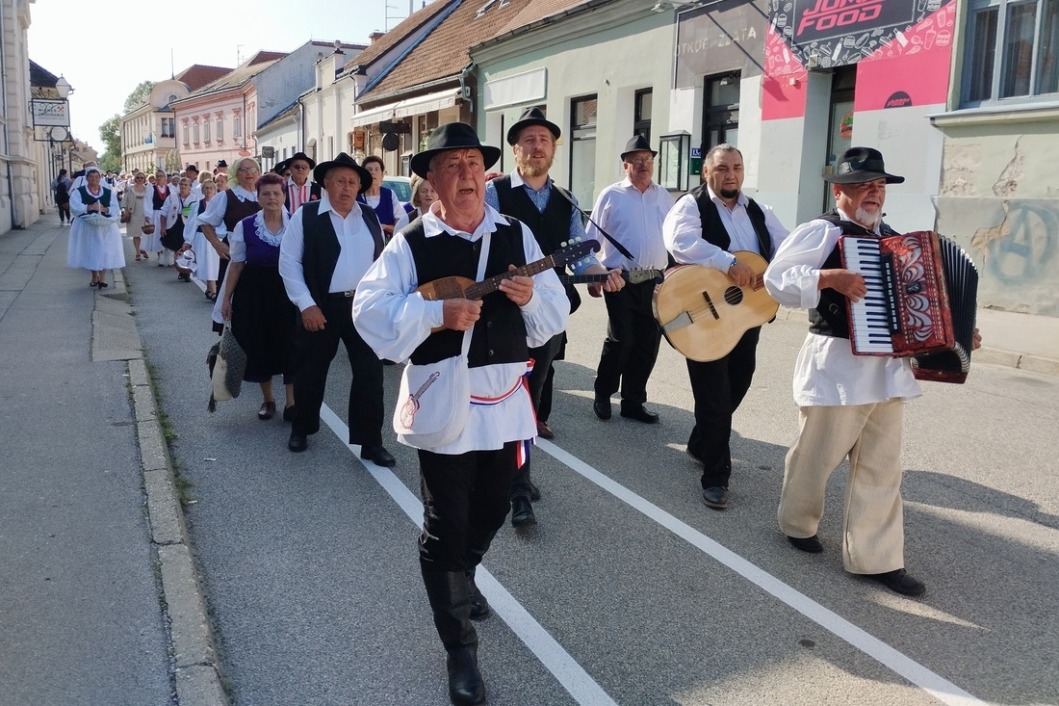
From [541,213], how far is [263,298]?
8.37 feet

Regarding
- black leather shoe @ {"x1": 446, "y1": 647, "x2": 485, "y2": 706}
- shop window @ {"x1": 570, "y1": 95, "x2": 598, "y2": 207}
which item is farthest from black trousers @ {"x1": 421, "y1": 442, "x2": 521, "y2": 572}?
shop window @ {"x1": 570, "y1": 95, "x2": 598, "y2": 207}

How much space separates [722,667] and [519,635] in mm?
774

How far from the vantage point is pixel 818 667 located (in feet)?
11.1

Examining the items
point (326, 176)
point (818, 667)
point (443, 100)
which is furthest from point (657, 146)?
point (818, 667)

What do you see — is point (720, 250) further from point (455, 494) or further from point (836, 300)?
point (455, 494)

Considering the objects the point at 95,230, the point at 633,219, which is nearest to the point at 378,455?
the point at 633,219

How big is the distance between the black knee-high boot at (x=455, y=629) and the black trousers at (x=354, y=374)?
262cm

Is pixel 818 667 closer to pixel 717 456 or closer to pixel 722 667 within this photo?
pixel 722 667


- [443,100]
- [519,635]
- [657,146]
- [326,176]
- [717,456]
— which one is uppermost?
[443,100]

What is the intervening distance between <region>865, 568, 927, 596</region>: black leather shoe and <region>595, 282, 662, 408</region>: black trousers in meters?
2.69

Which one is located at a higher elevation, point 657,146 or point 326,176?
point 657,146

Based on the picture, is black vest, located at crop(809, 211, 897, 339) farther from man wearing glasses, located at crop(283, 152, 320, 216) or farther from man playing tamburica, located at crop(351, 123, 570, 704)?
man wearing glasses, located at crop(283, 152, 320, 216)

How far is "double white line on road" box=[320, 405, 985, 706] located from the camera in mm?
3228

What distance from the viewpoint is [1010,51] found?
11477 millimetres
